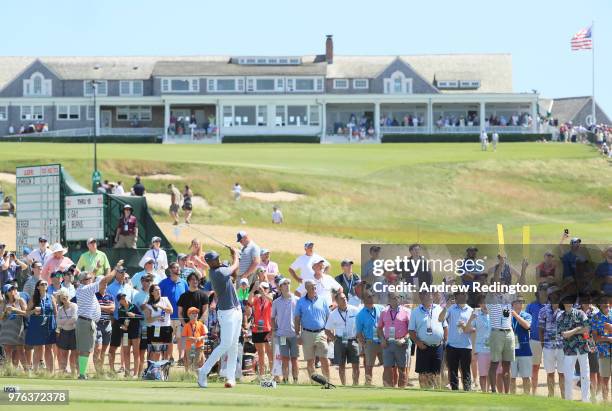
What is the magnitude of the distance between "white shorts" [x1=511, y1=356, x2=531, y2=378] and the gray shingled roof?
83588mm

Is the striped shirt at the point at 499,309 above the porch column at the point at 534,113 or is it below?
below

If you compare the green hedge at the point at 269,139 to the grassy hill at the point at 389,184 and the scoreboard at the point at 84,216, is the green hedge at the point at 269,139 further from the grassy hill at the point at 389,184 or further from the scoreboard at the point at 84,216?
the scoreboard at the point at 84,216

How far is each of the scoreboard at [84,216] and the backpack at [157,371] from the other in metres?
11.8

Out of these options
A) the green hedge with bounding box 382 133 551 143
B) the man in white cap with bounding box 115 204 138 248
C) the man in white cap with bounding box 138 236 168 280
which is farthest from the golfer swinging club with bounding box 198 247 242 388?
the green hedge with bounding box 382 133 551 143

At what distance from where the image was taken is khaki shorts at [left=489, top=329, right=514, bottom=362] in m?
19.0

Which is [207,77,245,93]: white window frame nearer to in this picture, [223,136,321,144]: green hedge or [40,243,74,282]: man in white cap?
[223,136,321,144]: green hedge

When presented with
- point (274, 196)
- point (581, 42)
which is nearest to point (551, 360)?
point (274, 196)

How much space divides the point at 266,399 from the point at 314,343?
18.1ft

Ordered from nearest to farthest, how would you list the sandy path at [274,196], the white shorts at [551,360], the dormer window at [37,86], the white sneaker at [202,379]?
the white sneaker at [202,379] < the white shorts at [551,360] < the sandy path at [274,196] < the dormer window at [37,86]

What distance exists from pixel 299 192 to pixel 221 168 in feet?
15.2

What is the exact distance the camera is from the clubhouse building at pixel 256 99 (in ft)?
320

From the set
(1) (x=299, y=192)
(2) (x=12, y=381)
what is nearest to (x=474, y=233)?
(1) (x=299, y=192)

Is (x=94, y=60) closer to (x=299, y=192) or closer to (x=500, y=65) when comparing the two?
(x=500, y=65)

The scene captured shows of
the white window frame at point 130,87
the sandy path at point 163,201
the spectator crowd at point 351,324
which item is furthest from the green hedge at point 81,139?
the spectator crowd at point 351,324
